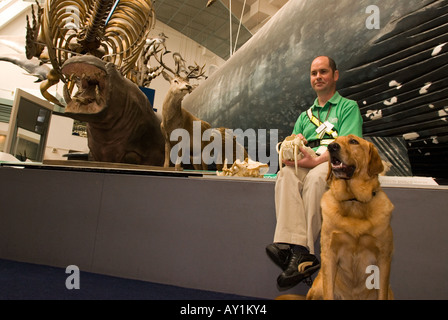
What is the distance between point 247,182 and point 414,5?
4.19 feet

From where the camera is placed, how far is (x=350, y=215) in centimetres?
129

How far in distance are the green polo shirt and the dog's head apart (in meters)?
0.38

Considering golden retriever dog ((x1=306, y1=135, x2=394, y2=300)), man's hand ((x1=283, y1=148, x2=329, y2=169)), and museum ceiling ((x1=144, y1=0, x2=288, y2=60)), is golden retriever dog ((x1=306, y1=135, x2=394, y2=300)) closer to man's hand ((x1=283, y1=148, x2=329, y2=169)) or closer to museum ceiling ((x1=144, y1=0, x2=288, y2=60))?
man's hand ((x1=283, y1=148, x2=329, y2=169))

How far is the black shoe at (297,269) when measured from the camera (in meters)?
1.38

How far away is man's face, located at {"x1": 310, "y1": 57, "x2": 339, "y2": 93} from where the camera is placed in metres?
1.83

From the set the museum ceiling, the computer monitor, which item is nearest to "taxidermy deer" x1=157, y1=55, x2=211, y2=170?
the computer monitor

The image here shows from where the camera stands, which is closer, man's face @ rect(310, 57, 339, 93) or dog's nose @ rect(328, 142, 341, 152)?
dog's nose @ rect(328, 142, 341, 152)

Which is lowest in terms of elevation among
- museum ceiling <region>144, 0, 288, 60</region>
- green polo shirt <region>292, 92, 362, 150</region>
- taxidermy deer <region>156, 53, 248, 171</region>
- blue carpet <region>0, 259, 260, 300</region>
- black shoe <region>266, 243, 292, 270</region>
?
blue carpet <region>0, 259, 260, 300</region>

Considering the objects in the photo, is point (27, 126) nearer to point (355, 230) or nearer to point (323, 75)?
point (323, 75)

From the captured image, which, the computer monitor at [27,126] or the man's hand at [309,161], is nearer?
the man's hand at [309,161]

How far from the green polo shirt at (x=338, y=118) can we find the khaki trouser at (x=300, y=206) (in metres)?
0.28

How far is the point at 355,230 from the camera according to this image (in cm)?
123

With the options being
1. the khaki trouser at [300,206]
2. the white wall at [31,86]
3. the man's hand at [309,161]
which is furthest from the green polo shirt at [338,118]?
the white wall at [31,86]

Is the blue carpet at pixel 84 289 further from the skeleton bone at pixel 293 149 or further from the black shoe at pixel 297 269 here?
the skeleton bone at pixel 293 149
